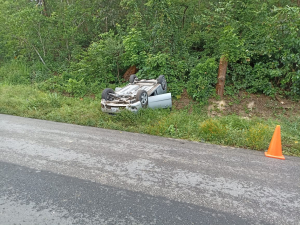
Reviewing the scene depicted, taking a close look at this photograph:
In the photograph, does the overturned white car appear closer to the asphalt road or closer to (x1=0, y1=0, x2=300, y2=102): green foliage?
(x1=0, y1=0, x2=300, y2=102): green foliage

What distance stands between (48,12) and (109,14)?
4.93 m

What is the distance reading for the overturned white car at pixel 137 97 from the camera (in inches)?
298

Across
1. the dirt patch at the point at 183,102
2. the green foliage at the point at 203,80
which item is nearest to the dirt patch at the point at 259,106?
the green foliage at the point at 203,80

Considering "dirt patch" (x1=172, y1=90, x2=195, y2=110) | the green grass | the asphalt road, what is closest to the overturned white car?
the green grass

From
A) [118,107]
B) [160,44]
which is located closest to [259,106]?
[160,44]

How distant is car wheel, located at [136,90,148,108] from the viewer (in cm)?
767

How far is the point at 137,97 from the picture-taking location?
7.67m

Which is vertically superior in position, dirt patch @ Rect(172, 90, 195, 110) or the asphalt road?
dirt patch @ Rect(172, 90, 195, 110)

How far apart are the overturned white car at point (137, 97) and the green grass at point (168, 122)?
0.88 feet

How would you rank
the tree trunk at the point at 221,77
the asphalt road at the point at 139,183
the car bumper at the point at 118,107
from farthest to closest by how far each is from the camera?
the tree trunk at the point at 221,77 → the car bumper at the point at 118,107 → the asphalt road at the point at 139,183

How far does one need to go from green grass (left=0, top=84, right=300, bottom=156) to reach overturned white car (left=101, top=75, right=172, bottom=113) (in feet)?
0.88

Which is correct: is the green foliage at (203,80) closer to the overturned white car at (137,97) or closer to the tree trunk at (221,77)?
the tree trunk at (221,77)

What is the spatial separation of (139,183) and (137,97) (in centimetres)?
434

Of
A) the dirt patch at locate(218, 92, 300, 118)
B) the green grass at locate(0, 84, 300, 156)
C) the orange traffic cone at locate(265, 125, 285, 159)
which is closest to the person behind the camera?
the orange traffic cone at locate(265, 125, 285, 159)
